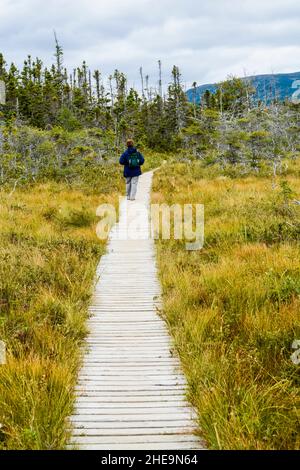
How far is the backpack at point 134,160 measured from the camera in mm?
13805

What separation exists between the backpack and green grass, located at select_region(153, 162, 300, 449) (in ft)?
12.5

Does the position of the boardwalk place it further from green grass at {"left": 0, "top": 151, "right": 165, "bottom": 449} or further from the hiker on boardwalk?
the hiker on boardwalk

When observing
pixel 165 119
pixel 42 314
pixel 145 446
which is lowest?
pixel 145 446

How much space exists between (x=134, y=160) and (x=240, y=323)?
9.24m

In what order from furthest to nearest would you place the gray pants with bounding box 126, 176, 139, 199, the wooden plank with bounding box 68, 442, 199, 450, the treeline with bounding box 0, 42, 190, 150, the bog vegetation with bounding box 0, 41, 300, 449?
the treeline with bounding box 0, 42, 190, 150
the gray pants with bounding box 126, 176, 139, 199
the bog vegetation with bounding box 0, 41, 300, 449
the wooden plank with bounding box 68, 442, 199, 450

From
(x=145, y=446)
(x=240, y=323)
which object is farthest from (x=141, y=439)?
(x=240, y=323)

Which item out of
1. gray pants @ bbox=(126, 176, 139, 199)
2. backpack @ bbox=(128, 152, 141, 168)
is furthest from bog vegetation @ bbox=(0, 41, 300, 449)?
backpack @ bbox=(128, 152, 141, 168)

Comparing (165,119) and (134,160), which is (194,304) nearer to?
(134,160)

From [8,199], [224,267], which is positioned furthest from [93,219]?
[224,267]

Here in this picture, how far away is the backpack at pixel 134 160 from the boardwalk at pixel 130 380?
6.50 m

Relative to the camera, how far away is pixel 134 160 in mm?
13828

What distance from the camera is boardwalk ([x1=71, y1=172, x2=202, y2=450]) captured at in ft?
11.9

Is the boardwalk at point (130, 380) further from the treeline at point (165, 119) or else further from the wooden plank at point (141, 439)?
the treeline at point (165, 119)
